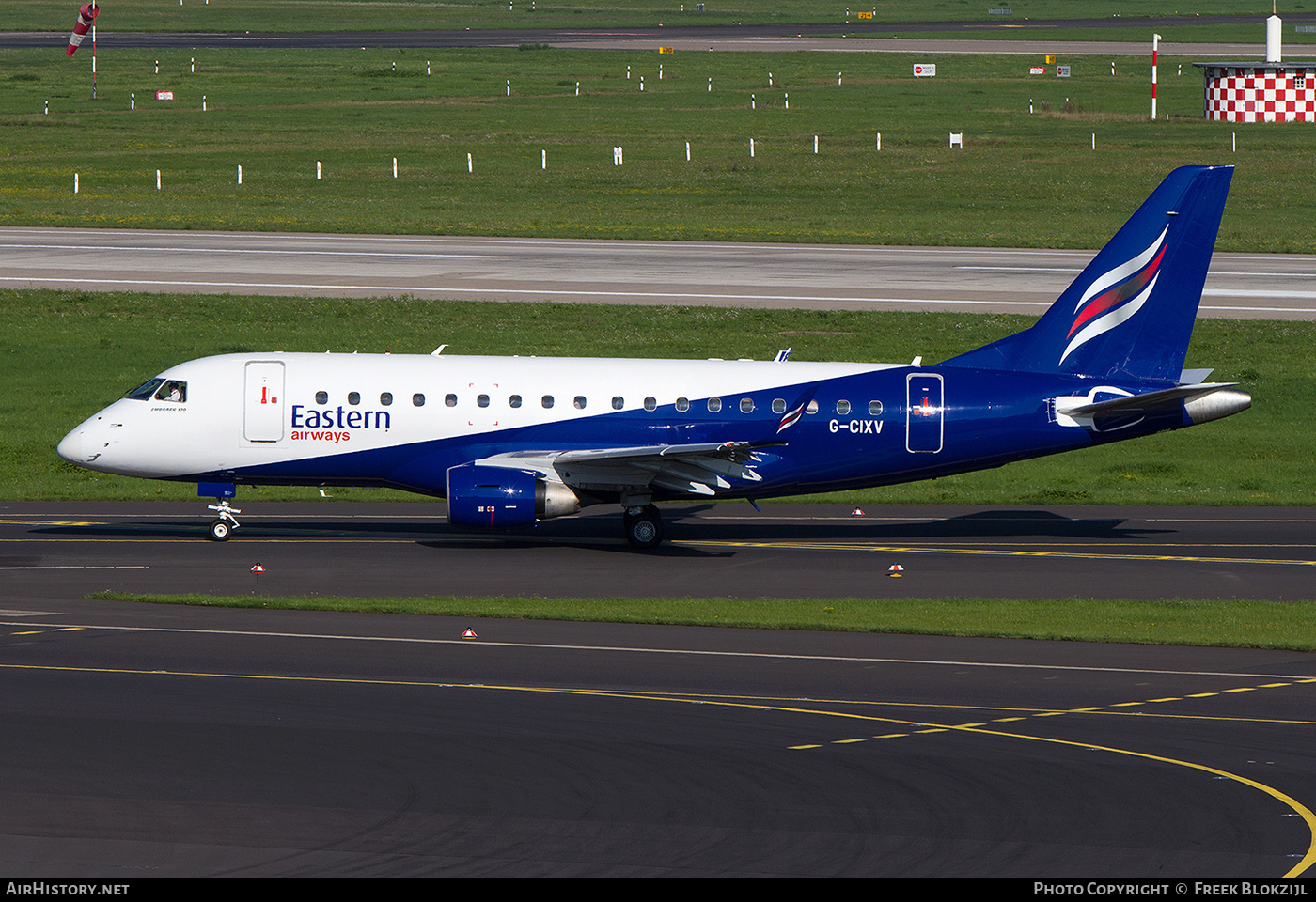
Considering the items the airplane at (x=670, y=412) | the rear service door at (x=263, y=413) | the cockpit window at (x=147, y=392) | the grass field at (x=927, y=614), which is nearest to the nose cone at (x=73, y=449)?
the airplane at (x=670, y=412)

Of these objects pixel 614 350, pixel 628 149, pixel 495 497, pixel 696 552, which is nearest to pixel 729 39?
pixel 628 149

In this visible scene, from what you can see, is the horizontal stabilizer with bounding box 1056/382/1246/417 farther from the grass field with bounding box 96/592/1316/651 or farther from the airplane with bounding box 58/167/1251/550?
the grass field with bounding box 96/592/1316/651

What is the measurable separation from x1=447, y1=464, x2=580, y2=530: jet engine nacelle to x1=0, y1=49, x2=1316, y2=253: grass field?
4702cm

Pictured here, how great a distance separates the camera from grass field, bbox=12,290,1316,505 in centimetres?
4350

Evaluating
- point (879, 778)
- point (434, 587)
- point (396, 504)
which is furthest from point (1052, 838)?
point (396, 504)

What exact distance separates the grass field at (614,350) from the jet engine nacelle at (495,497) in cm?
871

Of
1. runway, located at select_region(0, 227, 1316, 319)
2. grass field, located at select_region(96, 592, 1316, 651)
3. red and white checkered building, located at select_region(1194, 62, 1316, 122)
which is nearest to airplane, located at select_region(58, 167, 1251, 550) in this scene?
grass field, located at select_region(96, 592, 1316, 651)

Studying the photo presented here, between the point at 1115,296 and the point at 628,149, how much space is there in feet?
240

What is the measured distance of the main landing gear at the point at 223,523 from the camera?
1437 inches

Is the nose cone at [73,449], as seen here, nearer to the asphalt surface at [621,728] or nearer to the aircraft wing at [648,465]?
the asphalt surface at [621,728]

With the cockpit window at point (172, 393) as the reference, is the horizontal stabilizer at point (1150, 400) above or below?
below

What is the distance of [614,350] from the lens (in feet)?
180

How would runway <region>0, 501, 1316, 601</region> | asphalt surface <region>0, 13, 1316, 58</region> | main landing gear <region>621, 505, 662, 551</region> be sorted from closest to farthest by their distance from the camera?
runway <region>0, 501, 1316, 601</region>
main landing gear <region>621, 505, 662, 551</region>
asphalt surface <region>0, 13, 1316, 58</region>

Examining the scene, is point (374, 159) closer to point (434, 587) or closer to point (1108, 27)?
point (434, 587)
